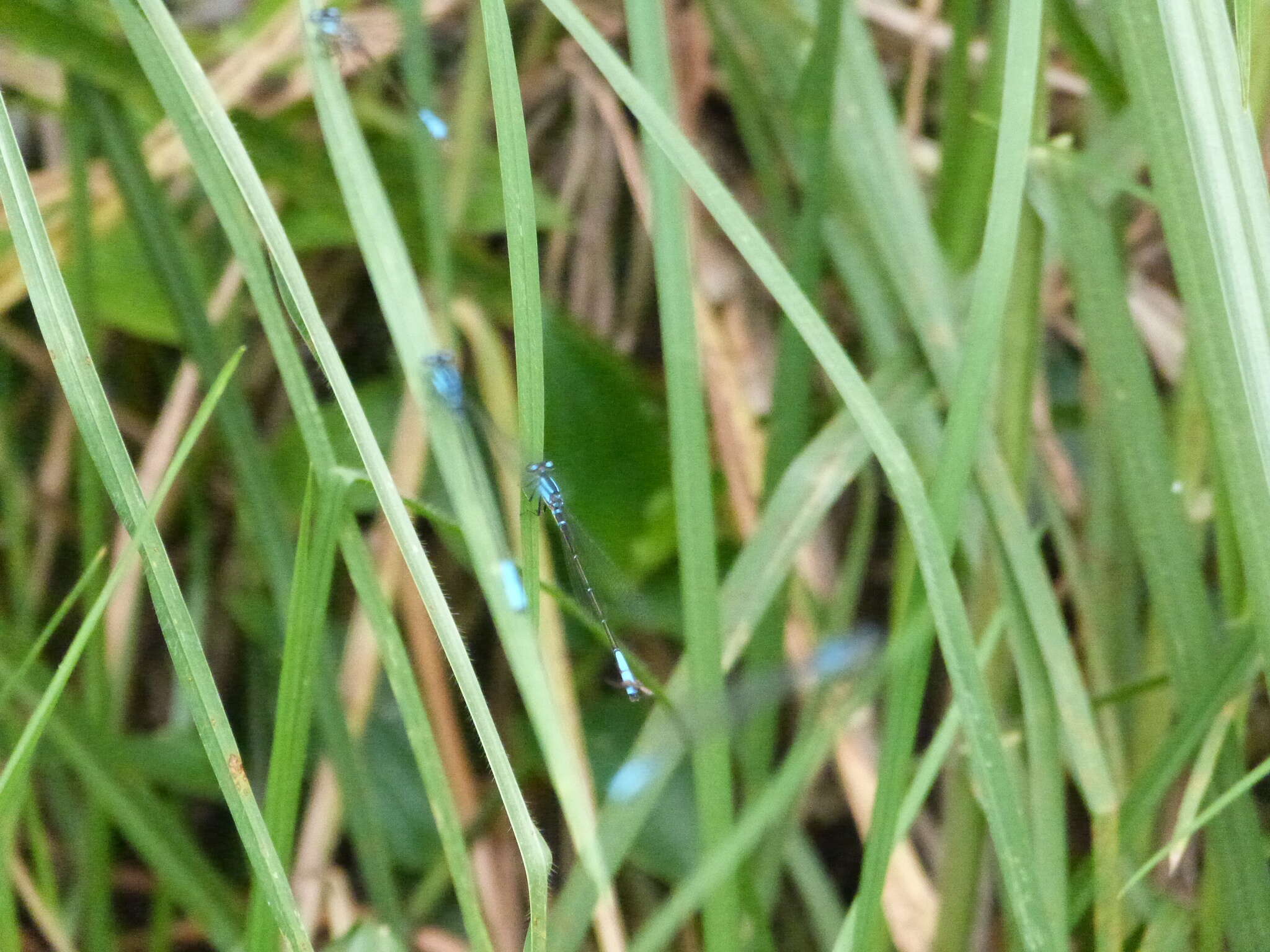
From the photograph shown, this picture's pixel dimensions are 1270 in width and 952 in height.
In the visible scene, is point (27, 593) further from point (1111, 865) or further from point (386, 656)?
point (1111, 865)

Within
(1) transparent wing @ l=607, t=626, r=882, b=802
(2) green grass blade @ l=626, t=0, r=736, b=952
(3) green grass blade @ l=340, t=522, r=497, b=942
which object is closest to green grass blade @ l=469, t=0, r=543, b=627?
(3) green grass blade @ l=340, t=522, r=497, b=942

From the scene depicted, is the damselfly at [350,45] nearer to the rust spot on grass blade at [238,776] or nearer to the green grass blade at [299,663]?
the green grass blade at [299,663]

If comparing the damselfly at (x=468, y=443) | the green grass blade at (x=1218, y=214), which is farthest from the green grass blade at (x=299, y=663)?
the green grass blade at (x=1218, y=214)

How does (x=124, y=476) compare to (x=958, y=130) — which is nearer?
(x=124, y=476)

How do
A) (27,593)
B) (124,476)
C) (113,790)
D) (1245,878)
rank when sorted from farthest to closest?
(27,593) < (113,790) < (1245,878) < (124,476)

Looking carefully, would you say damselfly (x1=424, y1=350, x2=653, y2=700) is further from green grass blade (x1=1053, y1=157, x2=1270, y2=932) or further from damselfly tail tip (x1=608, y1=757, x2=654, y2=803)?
green grass blade (x1=1053, y1=157, x2=1270, y2=932)

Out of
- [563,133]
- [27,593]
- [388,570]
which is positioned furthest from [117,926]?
[563,133]

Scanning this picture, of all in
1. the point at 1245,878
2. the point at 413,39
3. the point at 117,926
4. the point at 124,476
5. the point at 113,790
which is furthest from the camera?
the point at 117,926
